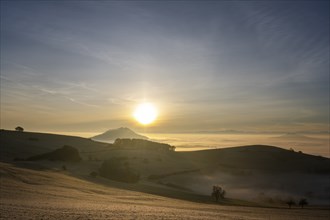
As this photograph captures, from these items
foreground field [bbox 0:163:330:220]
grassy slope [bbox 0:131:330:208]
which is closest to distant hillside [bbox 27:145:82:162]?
grassy slope [bbox 0:131:330:208]

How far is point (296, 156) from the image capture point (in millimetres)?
108062

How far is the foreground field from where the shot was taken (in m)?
22.9

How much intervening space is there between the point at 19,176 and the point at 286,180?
6110cm

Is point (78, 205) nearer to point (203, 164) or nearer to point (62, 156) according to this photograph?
point (62, 156)

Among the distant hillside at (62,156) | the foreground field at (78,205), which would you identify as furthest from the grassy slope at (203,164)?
the foreground field at (78,205)

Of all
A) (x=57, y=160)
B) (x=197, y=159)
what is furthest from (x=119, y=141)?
(x=57, y=160)

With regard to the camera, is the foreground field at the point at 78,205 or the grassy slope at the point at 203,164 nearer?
the foreground field at the point at 78,205

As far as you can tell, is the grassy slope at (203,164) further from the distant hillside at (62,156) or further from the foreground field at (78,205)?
the foreground field at (78,205)

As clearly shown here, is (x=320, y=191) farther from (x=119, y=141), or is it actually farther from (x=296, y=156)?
(x=119, y=141)

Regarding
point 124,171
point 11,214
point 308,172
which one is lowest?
point 11,214

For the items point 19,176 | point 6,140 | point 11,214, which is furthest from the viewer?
point 6,140

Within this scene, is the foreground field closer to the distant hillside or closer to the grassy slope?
the grassy slope

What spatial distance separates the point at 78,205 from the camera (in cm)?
2747

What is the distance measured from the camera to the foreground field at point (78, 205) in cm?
2286
